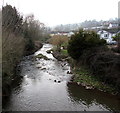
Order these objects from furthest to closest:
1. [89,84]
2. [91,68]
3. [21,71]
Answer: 1. [21,71]
2. [91,68]
3. [89,84]

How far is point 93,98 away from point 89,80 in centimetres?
405

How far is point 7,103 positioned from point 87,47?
13.2m

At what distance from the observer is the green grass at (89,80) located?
54.7ft

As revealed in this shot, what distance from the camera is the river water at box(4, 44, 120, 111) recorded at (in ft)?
42.4

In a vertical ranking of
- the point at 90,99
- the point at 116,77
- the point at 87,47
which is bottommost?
the point at 90,99

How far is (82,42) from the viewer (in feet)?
77.3

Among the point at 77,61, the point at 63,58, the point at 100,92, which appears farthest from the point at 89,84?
the point at 63,58

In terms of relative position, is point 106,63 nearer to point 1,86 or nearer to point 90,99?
point 90,99

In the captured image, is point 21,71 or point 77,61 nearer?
point 21,71

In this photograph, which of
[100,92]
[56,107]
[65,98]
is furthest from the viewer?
[100,92]

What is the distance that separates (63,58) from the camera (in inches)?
1253

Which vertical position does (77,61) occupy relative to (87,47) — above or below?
below

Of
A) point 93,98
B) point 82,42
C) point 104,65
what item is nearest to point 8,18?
point 82,42

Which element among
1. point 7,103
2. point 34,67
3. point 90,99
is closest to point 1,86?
point 7,103
